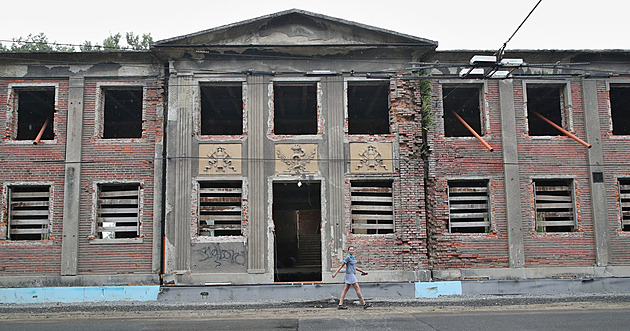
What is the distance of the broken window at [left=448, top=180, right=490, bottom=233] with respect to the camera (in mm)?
15328

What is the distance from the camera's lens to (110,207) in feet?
50.0

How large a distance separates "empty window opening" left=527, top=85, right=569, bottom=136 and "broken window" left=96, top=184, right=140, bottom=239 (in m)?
12.5

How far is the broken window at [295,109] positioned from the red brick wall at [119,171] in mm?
4066

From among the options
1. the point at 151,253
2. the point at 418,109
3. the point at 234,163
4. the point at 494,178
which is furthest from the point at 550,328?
the point at 151,253

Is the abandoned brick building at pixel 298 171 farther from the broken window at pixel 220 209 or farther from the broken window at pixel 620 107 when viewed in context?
the broken window at pixel 620 107

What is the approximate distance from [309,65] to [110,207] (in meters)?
7.19

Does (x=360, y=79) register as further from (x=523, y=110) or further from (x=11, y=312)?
(x=11, y=312)

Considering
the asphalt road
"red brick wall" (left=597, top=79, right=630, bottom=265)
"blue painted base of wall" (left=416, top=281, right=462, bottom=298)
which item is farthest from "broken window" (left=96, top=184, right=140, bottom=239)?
"red brick wall" (left=597, top=79, right=630, bottom=265)

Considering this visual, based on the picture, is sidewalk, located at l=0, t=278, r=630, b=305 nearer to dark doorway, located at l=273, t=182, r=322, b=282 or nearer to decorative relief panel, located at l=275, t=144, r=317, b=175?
decorative relief panel, located at l=275, t=144, r=317, b=175

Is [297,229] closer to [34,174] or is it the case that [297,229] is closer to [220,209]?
[220,209]

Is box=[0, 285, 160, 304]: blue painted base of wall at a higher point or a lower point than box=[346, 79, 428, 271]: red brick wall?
lower

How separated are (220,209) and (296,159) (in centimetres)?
261

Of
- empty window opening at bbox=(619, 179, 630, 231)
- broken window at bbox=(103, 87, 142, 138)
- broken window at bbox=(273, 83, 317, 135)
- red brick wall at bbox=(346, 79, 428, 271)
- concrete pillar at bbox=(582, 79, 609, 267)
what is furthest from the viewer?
broken window at bbox=(273, 83, 317, 135)

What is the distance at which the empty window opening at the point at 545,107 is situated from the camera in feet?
53.1
